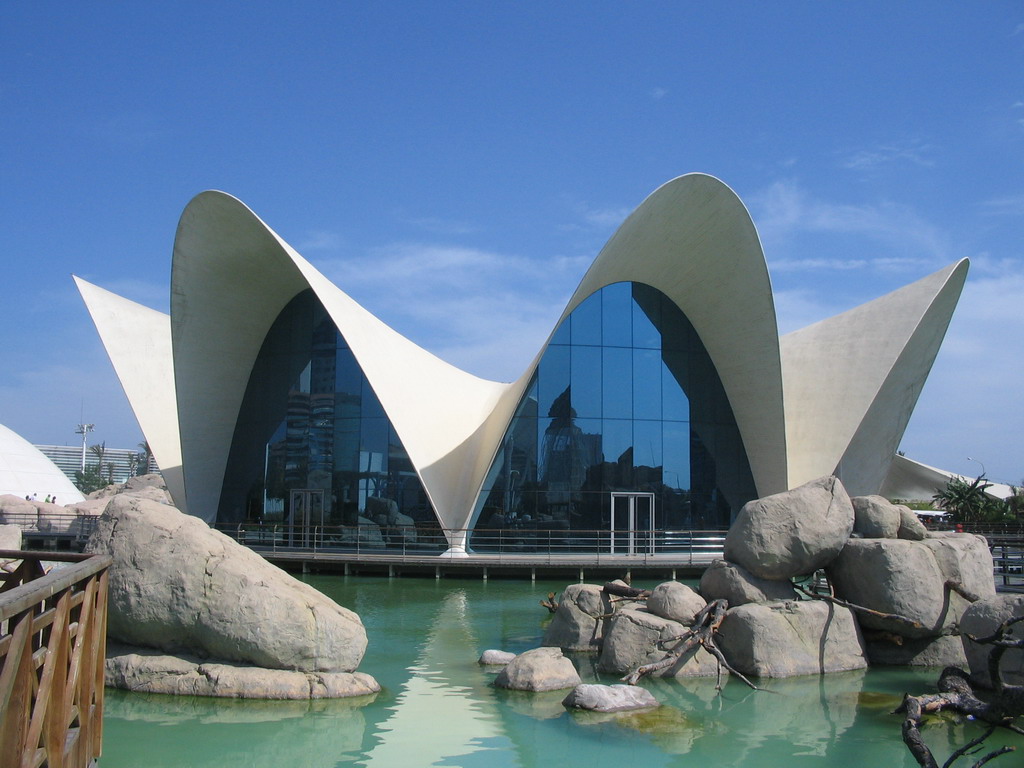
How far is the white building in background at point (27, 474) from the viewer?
4609cm

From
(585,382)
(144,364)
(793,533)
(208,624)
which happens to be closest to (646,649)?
(793,533)

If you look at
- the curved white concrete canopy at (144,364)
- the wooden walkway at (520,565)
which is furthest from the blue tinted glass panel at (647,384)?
the curved white concrete canopy at (144,364)

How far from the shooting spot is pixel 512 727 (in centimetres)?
821

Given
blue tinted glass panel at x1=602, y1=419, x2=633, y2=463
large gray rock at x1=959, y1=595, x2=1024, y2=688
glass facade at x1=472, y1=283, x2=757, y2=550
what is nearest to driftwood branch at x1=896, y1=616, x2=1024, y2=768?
large gray rock at x1=959, y1=595, x2=1024, y2=688

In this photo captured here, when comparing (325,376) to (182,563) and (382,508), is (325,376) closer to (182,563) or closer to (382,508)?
(382,508)

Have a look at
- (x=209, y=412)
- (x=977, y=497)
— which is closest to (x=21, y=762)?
(x=209, y=412)

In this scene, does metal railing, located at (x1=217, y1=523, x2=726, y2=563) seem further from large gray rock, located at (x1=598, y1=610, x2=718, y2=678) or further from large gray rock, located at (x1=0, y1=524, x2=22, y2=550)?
large gray rock, located at (x1=598, y1=610, x2=718, y2=678)

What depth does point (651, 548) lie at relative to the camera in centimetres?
2414

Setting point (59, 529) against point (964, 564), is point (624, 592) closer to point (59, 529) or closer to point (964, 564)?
point (964, 564)

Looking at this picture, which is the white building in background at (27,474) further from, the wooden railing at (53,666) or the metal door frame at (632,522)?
the wooden railing at (53,666)

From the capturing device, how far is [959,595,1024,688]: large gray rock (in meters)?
8.98

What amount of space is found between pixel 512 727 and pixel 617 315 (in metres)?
17.9

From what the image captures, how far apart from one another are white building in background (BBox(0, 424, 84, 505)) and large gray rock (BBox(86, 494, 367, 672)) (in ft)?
134

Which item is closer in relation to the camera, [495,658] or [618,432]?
A: [495,658]
